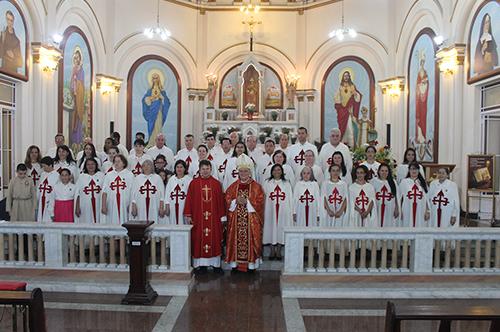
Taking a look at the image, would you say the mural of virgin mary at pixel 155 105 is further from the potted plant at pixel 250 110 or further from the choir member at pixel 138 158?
the choir member at pixel 138 158

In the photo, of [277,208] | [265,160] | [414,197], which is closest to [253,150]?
[265,160]

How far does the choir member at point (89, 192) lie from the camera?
741 centimetres

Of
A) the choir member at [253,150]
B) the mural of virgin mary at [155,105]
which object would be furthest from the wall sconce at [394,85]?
the choir member at [253,150]

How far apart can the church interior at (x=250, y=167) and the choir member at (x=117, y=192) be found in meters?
0.04

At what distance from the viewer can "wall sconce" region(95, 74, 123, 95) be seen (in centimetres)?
1488

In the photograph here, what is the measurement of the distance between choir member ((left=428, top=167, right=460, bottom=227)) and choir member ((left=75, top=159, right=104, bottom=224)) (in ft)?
17.5

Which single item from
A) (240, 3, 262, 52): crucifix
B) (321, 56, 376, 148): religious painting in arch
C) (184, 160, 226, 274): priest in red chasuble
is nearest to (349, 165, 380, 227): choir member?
(184, 160, 226, 274): priest in red chasuble

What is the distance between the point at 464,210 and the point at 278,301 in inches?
272

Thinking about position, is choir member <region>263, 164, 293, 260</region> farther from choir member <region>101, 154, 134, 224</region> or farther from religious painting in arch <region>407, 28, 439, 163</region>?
religious painting in arch <region>407, 28, 439, 163</region>

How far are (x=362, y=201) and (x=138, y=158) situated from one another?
3987 mm

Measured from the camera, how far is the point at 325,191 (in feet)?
22.9

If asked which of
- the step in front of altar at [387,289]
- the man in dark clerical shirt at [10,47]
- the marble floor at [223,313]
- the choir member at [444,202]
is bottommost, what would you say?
the marble floor at [223,313]

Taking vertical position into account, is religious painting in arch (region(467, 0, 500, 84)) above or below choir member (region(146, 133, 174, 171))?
above

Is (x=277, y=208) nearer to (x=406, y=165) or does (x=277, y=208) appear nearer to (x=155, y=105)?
(x=406, y=165)
